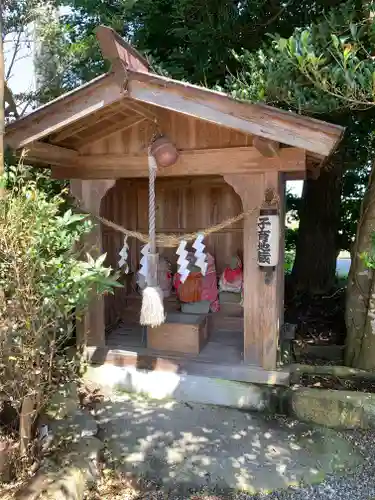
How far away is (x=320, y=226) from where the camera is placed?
354 inches

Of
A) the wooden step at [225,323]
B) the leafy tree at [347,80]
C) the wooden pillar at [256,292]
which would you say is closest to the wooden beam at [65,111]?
the wooden pillar at [256,292]

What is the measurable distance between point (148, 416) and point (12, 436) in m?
1.46

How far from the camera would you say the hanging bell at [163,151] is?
456cm

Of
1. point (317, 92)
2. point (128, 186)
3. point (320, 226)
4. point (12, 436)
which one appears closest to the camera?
point (12, 436)

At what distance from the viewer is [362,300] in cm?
563

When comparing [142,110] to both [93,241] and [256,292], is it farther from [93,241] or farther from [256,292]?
[256,292]

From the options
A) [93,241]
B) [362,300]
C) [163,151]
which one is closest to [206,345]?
[93,241]

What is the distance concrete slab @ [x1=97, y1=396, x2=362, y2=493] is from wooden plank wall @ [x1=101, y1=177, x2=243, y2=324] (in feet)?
7.21

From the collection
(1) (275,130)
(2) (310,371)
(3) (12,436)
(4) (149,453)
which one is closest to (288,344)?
(2) (310,371)

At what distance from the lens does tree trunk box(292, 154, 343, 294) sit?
8.90 m

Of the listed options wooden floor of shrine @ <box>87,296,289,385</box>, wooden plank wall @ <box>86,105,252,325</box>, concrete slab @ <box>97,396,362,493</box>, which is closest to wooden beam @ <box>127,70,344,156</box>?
wooden plank wall @ <box>86,105,252,325</box>

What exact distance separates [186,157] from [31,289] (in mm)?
2408

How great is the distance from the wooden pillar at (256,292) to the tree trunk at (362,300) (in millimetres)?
1485

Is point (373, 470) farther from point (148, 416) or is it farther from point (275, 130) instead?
point (275, 130)
